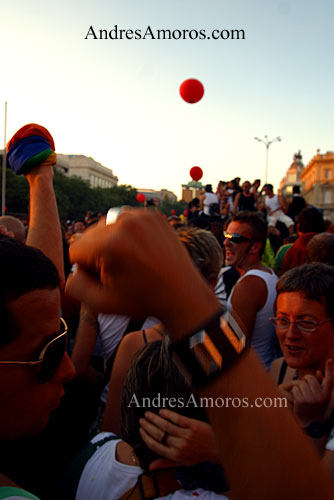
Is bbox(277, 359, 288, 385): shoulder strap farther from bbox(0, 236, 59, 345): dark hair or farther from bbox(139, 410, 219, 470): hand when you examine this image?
bbox(0, 236, 59, 345): dark hair

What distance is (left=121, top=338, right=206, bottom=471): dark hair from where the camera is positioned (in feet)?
4.46

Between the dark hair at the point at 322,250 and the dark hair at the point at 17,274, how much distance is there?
2.60 metres

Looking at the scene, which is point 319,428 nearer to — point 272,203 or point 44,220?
point 44,220

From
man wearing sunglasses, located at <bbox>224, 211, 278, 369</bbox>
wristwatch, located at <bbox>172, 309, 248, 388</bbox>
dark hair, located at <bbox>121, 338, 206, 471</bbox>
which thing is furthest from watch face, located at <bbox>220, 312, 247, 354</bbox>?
man wearing sunglasses, located at <bbox>224, 211, 278, 369</bbox>

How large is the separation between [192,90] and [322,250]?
164 inches

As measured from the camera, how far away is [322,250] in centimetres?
331

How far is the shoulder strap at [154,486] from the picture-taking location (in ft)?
4.67

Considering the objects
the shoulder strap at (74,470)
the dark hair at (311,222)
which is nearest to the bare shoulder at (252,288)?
the shoulder strap at (74,470)

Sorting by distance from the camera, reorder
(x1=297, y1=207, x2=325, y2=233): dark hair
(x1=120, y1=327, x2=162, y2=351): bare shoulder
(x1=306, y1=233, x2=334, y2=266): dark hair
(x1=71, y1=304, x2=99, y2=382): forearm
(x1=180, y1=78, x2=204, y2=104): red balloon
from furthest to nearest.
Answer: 1. (x1=180, y1=78, x2=204, y2=104): red balloon
2. (x1=297, y1=207, x2=325, y2=233): dark hair
3. (x1=306, y1=233, x2=334, y2=266): dark hair
4. (x1=71, y1=304, x2=99, y2=382): forearm
5. (x1=120, y1=327, x2=162, y2=351): bare shoulder

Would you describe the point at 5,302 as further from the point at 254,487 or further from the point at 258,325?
the point at 258,325

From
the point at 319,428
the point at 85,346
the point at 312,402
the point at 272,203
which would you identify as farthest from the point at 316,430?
the point at 272,203

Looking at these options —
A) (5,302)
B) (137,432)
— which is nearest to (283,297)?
(137,432)

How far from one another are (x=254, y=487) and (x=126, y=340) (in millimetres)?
1485

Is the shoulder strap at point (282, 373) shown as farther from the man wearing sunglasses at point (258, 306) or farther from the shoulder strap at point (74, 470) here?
the shoulder strap at point (74, 470)
